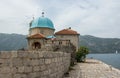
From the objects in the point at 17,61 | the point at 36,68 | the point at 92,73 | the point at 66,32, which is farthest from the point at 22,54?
the point at 66,32

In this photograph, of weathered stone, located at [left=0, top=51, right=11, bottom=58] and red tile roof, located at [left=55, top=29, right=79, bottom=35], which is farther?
red tile roof, located at [left=55, top=29, right=79, bottom=35]

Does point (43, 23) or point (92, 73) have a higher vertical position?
point (43, 23)

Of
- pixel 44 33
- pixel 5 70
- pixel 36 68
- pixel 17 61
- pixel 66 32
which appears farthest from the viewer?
pixel 66 32

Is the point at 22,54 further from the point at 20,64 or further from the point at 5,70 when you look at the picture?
the point at 5,70

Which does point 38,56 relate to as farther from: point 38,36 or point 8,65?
point 38,36

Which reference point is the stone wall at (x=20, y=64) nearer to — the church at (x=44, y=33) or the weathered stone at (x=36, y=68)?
the weathered stone at (x=36, y=68)

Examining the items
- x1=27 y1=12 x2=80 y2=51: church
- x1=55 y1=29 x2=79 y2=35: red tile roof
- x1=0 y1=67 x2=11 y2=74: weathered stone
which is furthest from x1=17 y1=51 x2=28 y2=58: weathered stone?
x1=55 y1=29 x2=79 y2=35: red tile roof

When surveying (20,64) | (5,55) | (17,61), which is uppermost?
(5,55)

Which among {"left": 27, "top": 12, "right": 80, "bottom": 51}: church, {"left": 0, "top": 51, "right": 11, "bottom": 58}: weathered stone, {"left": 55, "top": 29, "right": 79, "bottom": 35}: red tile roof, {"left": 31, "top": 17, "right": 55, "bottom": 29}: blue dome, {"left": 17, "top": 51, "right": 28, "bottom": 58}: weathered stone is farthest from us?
{"left": 55, "top": 29, "right": 79, "bottom": 35}: red tile roof

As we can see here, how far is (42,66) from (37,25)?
4100 centimetres

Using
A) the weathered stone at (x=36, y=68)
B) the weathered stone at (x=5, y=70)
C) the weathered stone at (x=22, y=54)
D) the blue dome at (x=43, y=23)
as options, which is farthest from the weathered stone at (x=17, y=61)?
the blue dome at (x=43, y=23)

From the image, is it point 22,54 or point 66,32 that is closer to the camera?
point 22,54

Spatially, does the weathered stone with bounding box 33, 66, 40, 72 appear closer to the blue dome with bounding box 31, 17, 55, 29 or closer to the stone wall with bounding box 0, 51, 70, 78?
the stone wall with bounding box 0, 51, 70, 78

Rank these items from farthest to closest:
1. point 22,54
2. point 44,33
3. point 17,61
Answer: point 44,33
point 22,54
point 17,61
